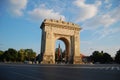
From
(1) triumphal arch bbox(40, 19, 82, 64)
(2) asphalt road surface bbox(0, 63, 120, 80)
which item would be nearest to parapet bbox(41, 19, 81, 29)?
(1) triumphal arch bbox(40, 19, 82, 64)

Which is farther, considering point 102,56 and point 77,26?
point 102,56

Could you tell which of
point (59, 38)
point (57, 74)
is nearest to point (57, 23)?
point (59, 38)

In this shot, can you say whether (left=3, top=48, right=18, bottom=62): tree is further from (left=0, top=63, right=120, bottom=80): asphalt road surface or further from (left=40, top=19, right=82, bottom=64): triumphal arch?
(left=0, top=63, right=120, bottom=80): asphalt road surface

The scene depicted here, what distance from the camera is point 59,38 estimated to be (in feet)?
165

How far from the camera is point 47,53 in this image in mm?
45156

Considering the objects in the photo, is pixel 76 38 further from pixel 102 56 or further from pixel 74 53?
pixel 102 56

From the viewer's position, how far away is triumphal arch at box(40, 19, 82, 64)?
4556 centimetres

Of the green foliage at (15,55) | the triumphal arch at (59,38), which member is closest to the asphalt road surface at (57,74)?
the triumphal arch at (59,38)

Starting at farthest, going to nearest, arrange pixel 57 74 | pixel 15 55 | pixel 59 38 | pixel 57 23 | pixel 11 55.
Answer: pixel 15 55, pixel 11 55, pixel 59 38, pixel 57 23, pixel 57 74

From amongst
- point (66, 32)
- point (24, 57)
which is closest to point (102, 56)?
point (24, 57)

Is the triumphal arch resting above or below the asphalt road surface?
above

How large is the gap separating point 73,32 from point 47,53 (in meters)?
10.7

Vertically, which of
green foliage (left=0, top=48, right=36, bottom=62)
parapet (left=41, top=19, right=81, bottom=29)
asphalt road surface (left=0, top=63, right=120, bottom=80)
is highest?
parapet (left=41, top=19, right=81, bottom=29)

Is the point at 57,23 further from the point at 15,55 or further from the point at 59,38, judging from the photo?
the point at 15,55
